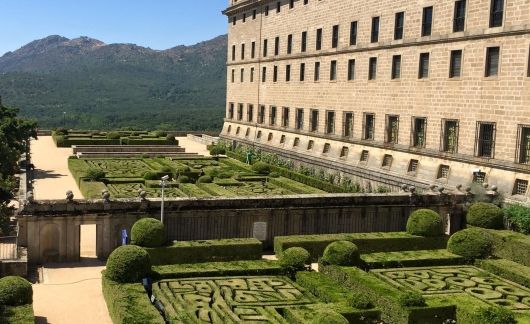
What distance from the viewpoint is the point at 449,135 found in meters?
35.5

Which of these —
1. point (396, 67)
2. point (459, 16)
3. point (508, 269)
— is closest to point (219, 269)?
point (508, 269)

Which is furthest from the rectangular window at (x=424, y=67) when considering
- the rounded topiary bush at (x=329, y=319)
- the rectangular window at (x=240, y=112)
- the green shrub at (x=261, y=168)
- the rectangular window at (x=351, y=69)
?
the rectangular window at (x=240, y=112)

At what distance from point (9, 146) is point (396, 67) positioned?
2475 cm

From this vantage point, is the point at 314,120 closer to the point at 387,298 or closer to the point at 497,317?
the point at 387,298

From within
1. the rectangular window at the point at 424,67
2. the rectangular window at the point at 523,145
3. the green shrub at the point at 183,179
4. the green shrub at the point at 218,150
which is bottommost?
the green shrub at the point at 183,179

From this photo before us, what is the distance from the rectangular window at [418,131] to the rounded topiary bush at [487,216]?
9667mm

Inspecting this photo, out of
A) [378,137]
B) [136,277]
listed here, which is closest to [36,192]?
[136,277]

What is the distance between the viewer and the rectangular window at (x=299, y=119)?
5238 cm

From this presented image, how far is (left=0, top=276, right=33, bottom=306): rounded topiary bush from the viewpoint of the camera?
54.2 feet

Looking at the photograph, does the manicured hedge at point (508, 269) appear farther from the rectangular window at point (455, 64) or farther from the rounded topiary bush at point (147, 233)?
the rectangular window at point (455, 64)

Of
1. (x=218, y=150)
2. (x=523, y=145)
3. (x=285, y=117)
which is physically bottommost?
(x=218, y=150)

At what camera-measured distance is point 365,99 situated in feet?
142

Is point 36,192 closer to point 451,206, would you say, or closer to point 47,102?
point 451,206

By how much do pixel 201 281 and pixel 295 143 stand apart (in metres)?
33.2
